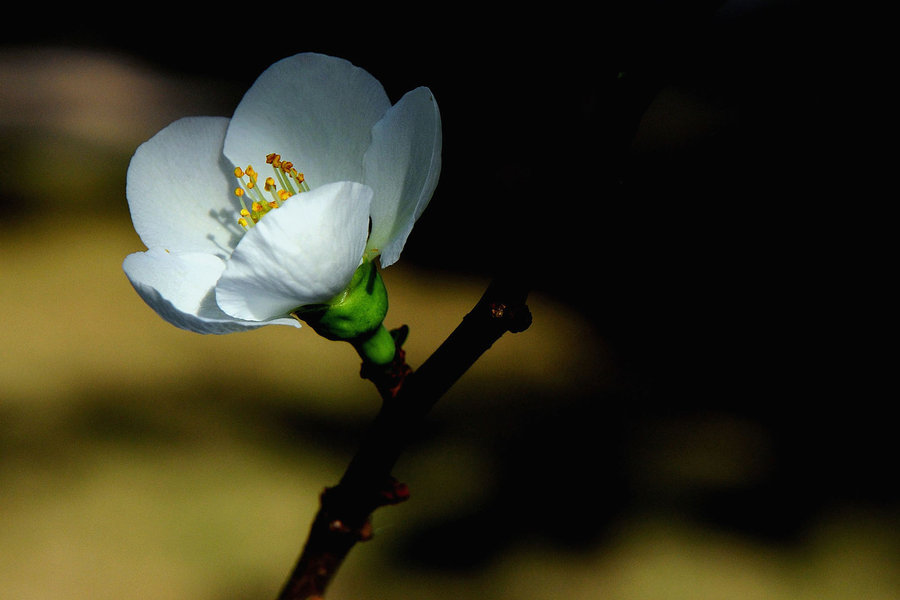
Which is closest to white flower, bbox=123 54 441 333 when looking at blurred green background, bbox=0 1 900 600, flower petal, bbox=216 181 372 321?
flower petal, bbox=216 181 372 321

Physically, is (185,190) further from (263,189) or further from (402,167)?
(402,167)

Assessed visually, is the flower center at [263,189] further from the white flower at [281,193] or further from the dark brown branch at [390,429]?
the dark brown branch at [390,429]

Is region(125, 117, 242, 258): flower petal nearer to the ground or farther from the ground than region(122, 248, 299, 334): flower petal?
farther from the ground

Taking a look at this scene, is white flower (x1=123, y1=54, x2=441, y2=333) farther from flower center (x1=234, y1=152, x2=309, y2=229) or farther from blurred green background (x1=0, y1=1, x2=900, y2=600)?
blurred green background (x1=0, y1=1, x2=900, y2=600)

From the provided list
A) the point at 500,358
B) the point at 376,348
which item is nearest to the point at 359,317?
the point at 376,348

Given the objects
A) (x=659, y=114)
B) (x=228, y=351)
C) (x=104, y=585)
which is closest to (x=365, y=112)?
(x=104, y=585)

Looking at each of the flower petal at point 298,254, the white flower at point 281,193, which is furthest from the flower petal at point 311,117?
the flower petal at point 298,254
